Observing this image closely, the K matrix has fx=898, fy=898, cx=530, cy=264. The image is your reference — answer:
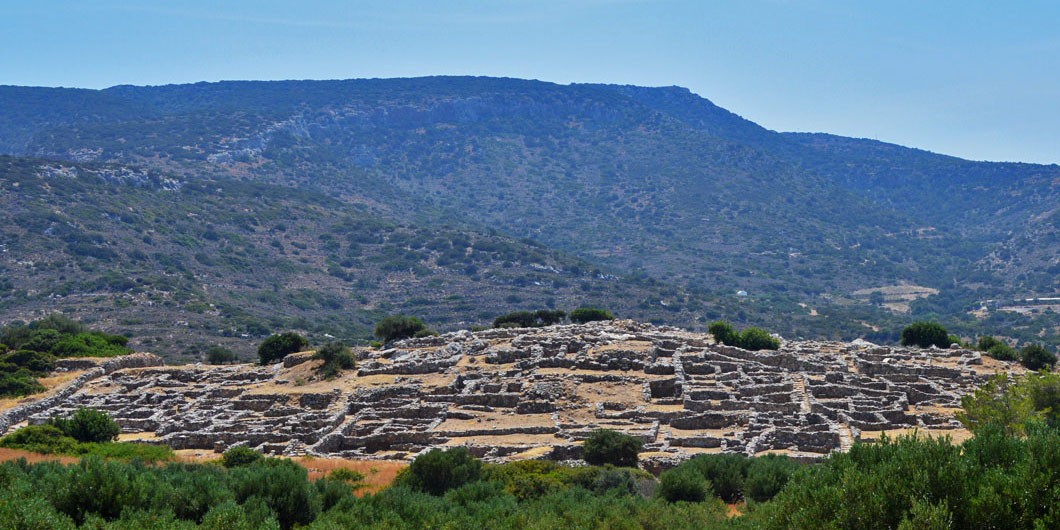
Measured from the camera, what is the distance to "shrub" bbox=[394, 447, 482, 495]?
21.4m

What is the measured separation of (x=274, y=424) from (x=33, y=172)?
260 ft

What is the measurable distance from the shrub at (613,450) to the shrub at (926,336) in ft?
94.0

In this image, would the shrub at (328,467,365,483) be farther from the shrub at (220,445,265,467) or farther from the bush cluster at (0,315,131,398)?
the bush cluster at (0,315,131,398)

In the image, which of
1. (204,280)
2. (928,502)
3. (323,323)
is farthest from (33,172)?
(928,502)

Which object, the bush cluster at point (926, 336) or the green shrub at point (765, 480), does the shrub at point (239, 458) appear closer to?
the green shrub at point (765, 480)

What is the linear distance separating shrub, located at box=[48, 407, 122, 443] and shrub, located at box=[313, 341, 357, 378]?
33.0ft

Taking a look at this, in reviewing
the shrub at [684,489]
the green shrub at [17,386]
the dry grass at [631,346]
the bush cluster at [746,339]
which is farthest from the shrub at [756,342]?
the green shrub at [17,386]

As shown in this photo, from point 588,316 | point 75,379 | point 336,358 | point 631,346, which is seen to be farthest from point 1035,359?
point 75,379

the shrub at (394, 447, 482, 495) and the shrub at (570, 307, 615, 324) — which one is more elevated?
the shrub at (394, 447, 482, 495)

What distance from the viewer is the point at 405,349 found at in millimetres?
43406

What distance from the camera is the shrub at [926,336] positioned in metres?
47.6

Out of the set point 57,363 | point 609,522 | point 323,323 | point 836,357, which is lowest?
point 323,323

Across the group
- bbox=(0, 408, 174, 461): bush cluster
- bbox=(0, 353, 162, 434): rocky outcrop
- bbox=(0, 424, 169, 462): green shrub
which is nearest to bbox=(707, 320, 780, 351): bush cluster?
bbox=(0, 424, 169, 462): green shrub

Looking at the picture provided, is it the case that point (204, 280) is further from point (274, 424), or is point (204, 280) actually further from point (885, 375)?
point (885, 375)
